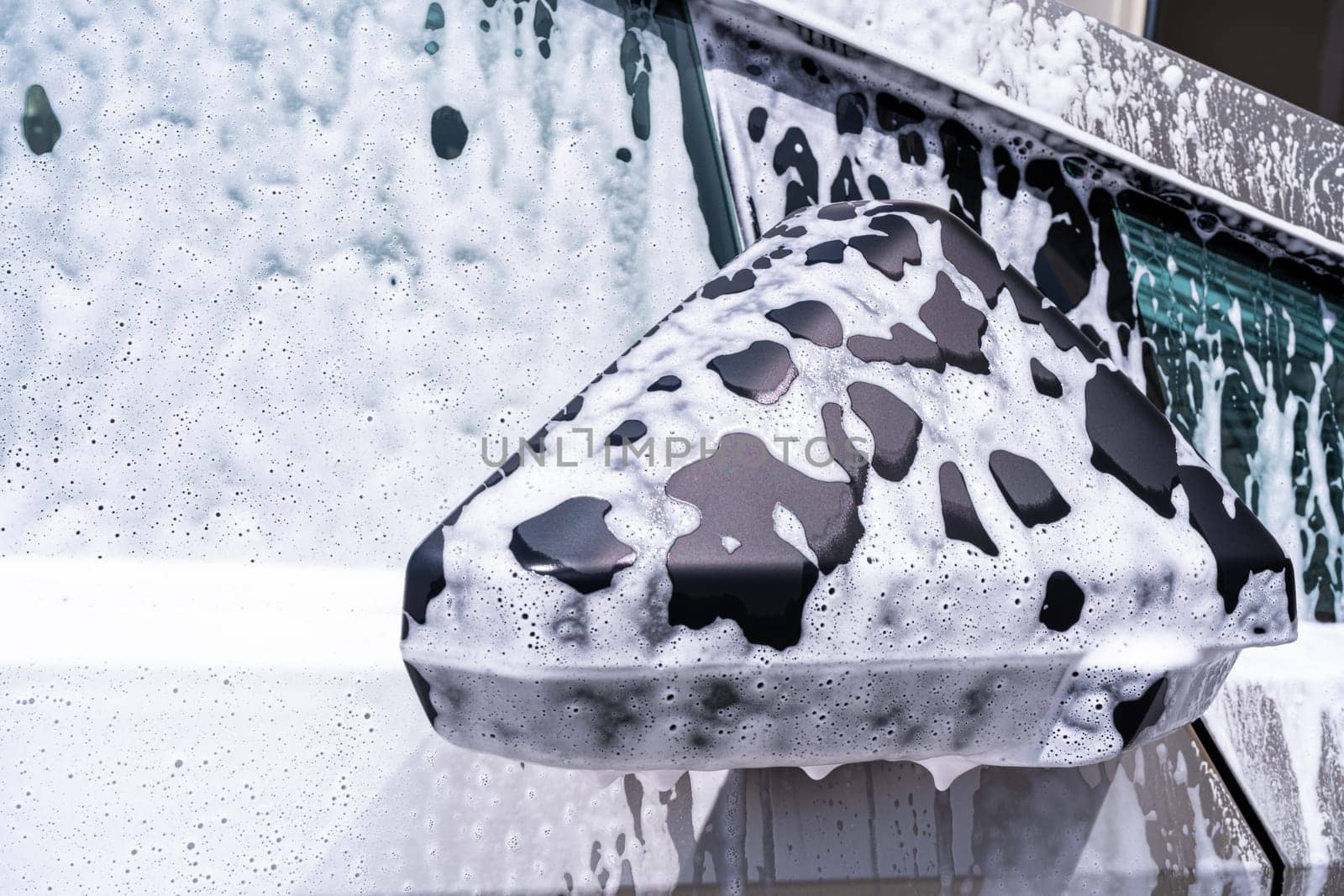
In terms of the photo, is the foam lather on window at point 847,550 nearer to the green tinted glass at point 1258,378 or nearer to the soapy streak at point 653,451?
the soapy streak at point 653,451

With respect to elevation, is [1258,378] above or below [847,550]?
below

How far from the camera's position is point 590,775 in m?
0.53

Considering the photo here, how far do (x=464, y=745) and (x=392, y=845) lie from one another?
12 centimetres

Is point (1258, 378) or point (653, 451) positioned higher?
point (653, 451)

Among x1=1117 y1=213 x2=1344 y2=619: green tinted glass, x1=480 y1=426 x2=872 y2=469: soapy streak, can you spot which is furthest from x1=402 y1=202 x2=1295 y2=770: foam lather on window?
x1=1117 y1=213 x2=1344 y2=619: green tinted glass

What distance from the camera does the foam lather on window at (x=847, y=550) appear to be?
15.9 inches

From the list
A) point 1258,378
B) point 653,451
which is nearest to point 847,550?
point 653,451

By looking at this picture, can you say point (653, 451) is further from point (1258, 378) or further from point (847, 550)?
point (1258, 378)

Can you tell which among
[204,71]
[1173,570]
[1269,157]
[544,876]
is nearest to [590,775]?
[544,876]

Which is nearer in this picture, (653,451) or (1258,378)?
(653,451)

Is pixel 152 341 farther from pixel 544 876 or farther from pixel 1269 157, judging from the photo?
pixel 1269 157

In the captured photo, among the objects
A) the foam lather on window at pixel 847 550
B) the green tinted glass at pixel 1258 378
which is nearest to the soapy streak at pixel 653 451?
the foam lather on window at pixel 847 550

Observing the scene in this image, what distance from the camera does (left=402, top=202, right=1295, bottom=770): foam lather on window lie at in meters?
0.40

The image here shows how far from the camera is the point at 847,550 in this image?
426 millimetres
